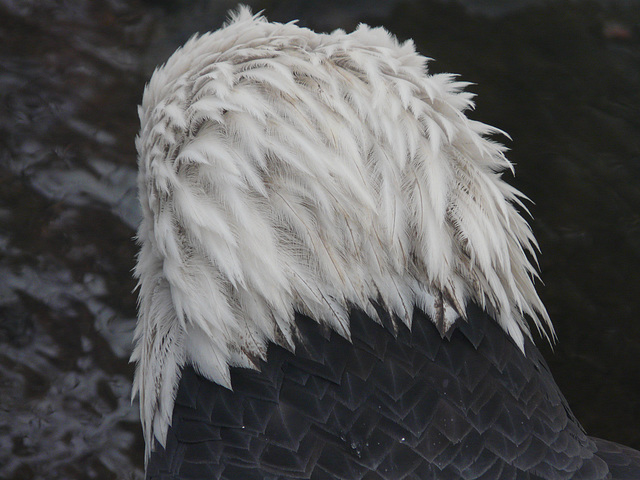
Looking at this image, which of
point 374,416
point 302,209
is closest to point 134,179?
point 302,209

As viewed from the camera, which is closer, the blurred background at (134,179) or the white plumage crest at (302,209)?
the white plumage crest at (302,209)

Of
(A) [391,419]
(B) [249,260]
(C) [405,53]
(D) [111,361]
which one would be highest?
(C) [405,53]

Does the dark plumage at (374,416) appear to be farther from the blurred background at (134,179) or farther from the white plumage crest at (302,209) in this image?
the blurred background at (134,179)

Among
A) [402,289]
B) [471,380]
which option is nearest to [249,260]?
[402,289]

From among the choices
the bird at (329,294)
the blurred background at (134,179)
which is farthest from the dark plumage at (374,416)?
the blurred background at (134,179)

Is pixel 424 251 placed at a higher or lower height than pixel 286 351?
higher

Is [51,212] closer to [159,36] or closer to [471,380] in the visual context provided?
[159,36]
